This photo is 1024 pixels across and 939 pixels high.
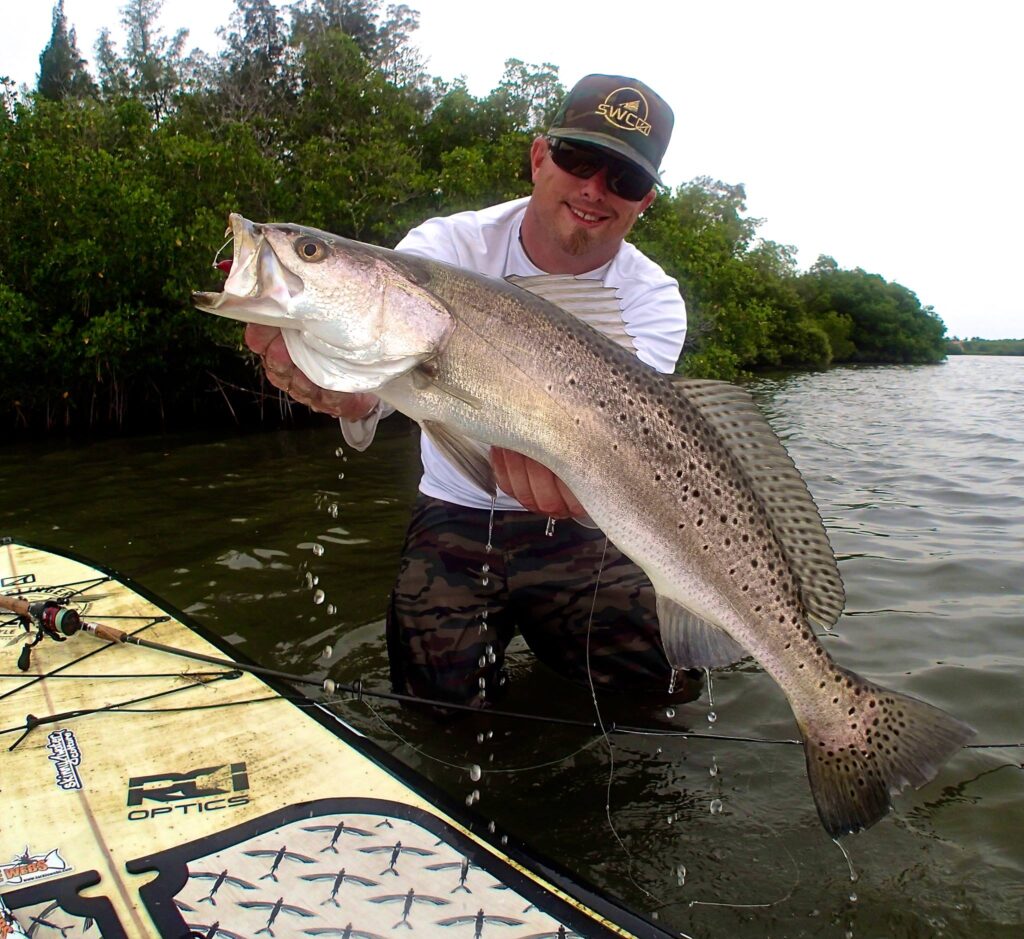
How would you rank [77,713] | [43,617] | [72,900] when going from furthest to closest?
[43,617] → [77,713] → [72,900]

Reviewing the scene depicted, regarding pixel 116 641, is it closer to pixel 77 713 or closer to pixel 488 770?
pixel 77 713

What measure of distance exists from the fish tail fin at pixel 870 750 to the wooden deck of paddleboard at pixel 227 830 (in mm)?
839

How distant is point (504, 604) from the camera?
4.51 meters

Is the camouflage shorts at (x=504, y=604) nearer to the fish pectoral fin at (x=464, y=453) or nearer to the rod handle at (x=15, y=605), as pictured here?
the fish pectoral fin at (x=464, y=453)

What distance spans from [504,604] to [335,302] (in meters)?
2.30

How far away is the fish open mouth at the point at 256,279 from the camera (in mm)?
2576

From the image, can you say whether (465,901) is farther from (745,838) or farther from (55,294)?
(55,294)

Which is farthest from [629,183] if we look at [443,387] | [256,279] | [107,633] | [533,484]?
[107,633]

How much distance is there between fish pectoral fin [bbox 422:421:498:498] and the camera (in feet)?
9.70

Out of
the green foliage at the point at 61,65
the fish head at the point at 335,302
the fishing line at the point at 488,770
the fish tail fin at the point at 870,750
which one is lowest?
the fishing line at the point at 488,770

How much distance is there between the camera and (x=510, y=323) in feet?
9.19

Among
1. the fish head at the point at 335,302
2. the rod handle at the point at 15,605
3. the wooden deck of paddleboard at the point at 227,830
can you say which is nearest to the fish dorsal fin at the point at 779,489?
the fish head at the point at 335,302

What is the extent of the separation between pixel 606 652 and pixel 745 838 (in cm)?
118

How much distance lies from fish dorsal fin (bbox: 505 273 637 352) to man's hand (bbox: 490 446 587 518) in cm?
57
